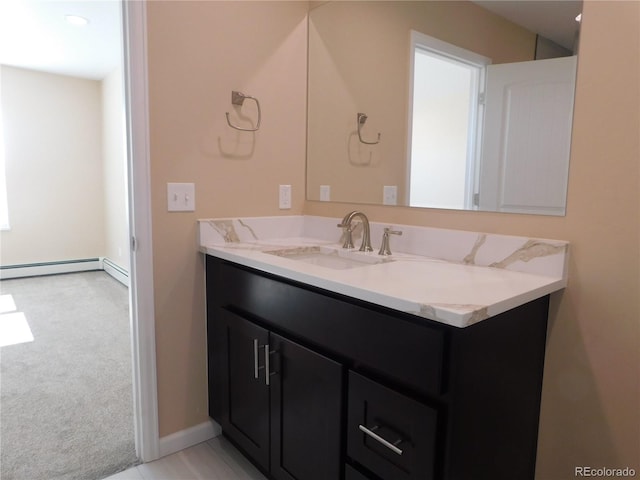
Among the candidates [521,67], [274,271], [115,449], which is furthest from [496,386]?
[115,449]

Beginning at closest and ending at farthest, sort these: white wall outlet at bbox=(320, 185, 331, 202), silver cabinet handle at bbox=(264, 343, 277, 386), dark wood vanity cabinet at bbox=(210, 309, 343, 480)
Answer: dark wood vanity cabinet at bbox=(210, 309, 343, 480), silver cabinet handle at bbox=(264, 343, 277, 386), white wall outlet at bbox=(320, 185, 331, 202)

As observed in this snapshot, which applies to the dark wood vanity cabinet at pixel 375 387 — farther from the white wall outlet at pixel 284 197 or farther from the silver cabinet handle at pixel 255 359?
the white wall outlet at pixel 284 197

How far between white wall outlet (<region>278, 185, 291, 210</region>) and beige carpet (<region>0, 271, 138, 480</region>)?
1258 millimetres

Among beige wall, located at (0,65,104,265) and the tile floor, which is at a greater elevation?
beige wall, located at (0,65,104,265)

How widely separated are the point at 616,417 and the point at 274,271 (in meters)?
1.08

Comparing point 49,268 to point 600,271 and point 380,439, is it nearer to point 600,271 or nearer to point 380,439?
point 380,439

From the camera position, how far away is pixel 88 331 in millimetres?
3305

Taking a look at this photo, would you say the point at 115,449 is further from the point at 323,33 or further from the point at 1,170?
the point at 1,170

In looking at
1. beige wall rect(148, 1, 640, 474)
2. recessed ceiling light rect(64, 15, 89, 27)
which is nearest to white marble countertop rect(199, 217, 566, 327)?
beige wall rect(148, 1, 640, 474)

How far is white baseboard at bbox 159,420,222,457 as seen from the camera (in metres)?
1.82

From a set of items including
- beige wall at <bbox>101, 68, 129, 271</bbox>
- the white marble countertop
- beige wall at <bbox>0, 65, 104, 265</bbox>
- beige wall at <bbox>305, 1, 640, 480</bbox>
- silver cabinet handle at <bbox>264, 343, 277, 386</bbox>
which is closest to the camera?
the white marble countertop

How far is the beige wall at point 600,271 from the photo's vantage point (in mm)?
1154

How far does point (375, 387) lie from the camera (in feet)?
3.59

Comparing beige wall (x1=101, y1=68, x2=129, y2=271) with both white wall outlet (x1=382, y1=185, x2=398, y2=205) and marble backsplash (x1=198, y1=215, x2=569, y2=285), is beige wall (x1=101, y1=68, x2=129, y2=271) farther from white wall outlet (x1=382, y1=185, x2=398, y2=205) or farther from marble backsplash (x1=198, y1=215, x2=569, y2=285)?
white wall outlet (x1=382, y1=185, x2=398, y2=205)
